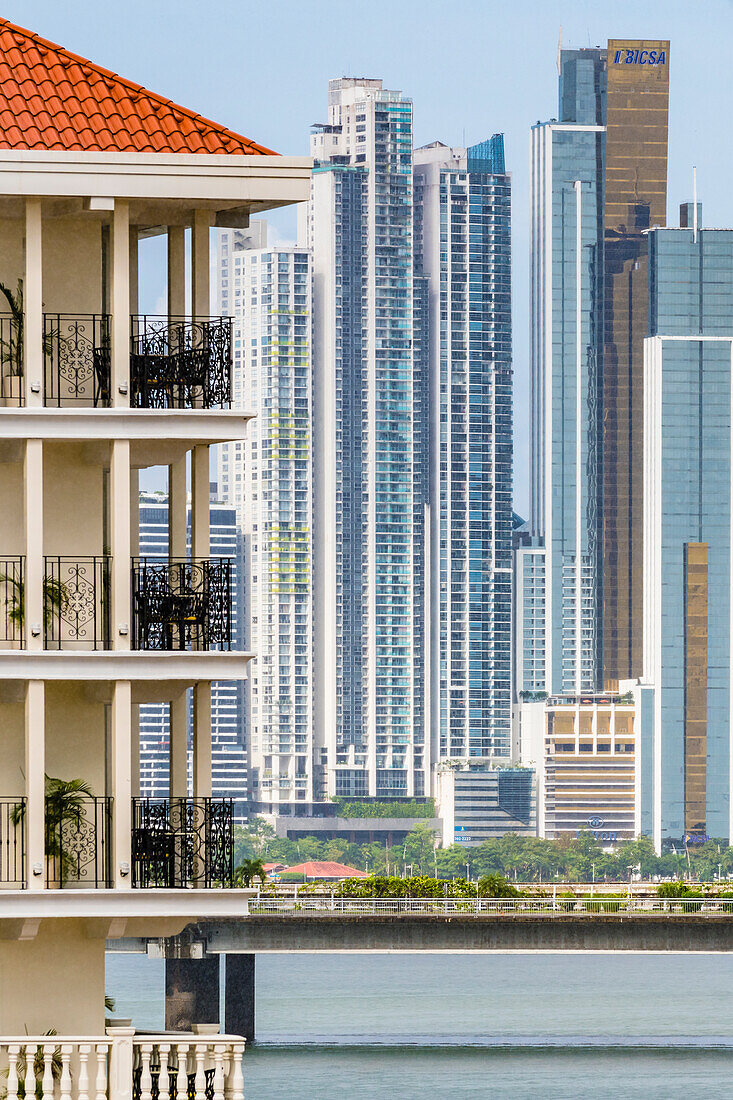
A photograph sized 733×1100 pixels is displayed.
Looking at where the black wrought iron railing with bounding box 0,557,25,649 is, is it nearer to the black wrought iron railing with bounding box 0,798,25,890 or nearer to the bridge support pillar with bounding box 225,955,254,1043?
the black wrought iron railing with bounding box 0,798,25,890

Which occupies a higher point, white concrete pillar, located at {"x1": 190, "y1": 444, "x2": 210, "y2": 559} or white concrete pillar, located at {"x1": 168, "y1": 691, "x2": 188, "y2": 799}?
white concrete pillar, located at {"x1": 190, "y1": 444, "x2": 210, "y2": 559}

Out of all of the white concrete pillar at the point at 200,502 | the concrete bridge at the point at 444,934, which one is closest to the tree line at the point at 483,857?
the concrete bridge at the point at 444,934

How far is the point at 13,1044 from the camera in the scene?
45.8 ft

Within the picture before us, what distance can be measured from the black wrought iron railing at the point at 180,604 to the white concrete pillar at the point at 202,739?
0.31 meters

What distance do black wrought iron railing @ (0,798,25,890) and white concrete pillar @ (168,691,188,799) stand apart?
4.00 feet

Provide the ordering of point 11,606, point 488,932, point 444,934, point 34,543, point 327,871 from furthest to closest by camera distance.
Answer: point 327,871 < point 444,934 < point 488,932 < point 11,606 < point 34,543

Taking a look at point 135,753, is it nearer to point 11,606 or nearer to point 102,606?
point 102,606

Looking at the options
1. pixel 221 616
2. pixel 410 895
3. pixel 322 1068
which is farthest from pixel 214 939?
pixel 221 616

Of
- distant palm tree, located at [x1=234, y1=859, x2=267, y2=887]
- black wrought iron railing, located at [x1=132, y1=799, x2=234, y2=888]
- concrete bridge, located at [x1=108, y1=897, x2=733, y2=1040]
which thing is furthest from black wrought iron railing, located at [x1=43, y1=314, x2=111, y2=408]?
concrete bridge, located at [x1=108, y1=897, x2=733, y2=1040]

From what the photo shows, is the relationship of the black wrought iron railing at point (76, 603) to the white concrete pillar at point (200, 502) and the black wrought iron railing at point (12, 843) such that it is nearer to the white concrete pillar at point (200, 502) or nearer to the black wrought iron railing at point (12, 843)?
the white concrete pillar at point (200, 502)

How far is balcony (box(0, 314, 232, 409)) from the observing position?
15.0 metres

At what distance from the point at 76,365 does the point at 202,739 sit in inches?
99.3

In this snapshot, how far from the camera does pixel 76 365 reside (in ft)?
49.4

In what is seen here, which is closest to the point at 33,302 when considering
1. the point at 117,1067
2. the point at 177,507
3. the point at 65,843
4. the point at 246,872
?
the point at 177,507
